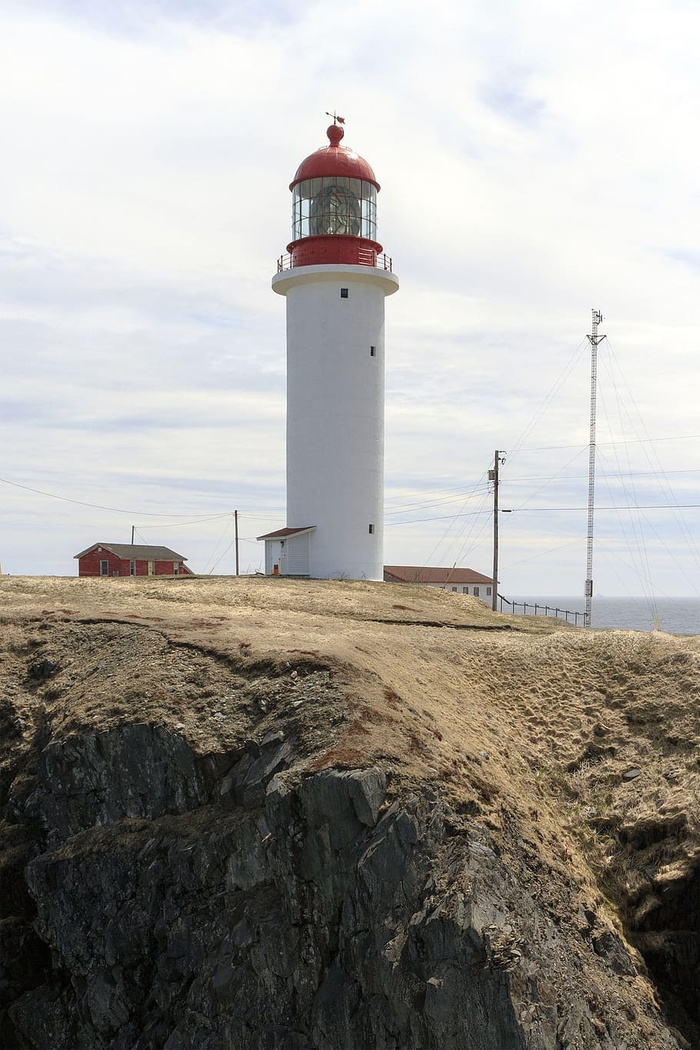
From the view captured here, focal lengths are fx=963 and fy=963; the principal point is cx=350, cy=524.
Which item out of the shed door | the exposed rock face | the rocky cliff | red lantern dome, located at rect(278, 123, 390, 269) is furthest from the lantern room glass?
the exposed rock face

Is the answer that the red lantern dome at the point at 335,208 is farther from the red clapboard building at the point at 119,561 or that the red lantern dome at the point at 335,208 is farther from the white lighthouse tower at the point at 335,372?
the red clapboard building at the point at 119,561

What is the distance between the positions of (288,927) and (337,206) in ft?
105

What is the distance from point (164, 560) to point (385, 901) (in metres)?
50.2

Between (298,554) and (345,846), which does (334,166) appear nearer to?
(298,554)

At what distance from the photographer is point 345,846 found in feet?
48.2

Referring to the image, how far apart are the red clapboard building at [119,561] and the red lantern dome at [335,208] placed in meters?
26.0

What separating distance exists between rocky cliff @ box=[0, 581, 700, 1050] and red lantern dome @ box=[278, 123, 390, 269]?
2222cm

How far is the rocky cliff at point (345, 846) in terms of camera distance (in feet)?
44.9

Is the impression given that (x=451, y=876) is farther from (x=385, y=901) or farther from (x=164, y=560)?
(x=164, y=560)

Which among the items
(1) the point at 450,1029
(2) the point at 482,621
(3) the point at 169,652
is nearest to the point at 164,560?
(2) the point at 482,621

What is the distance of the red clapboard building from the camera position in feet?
197

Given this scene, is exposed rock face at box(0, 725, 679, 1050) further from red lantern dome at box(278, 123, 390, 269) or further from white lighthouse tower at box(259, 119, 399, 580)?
red lantern dome at box(278, 123, 390, 269)

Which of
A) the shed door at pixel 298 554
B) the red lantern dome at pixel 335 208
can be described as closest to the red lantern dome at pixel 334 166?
the red lantern dome at pixel 335 208

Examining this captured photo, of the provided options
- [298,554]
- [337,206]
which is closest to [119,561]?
[298,554]
